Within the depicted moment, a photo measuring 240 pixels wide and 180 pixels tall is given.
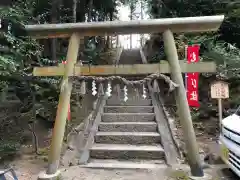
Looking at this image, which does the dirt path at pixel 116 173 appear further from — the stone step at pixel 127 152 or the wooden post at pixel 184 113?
the stone step at pixel 127 152

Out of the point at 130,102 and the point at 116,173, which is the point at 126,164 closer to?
the point at 116,173

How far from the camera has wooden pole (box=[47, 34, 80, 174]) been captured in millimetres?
4971

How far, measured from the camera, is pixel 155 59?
11438 mm

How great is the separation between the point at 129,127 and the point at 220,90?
103 inches

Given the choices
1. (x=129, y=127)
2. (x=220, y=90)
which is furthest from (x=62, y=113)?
(x=220, y=90)

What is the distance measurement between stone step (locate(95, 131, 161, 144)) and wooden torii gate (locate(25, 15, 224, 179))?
1858 millimetres

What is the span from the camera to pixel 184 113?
16.0 ft

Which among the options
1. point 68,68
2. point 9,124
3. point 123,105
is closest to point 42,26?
point 68,68

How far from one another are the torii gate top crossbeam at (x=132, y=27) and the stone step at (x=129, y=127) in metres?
2.91

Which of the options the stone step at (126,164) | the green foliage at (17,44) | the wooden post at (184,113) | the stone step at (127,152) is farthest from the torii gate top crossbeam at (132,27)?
the stone step at (126,164)

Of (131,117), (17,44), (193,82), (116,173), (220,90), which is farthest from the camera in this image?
(131,117)

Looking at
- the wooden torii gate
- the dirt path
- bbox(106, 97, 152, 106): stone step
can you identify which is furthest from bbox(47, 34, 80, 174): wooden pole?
bbox(106, 97, 152, 106): stone step

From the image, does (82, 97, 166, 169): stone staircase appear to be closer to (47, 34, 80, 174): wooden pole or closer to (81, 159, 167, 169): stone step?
(81, 159, 167, 169): stone step

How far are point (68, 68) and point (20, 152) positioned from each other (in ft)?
8.76
